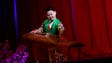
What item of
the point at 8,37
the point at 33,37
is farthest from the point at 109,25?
the point at 8,37

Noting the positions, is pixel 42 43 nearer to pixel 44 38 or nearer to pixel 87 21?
pixel 44 38

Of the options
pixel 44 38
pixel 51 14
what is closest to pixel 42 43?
pixel 44 38

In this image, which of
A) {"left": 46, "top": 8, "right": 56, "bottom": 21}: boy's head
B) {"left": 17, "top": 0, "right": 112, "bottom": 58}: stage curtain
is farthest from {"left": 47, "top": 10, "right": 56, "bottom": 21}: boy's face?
{"left": 17, "top": 0, "right": 112, "bottom": 58}: stage curtain

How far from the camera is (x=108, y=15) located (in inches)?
200

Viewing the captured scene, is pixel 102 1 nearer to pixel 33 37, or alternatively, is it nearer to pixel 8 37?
pixel 33 37

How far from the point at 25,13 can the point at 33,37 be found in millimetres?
2483

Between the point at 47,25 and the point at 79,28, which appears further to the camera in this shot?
the point at 79,28

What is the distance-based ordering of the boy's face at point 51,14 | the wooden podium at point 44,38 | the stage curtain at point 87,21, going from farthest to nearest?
the stage curtain at point 87,21 < the boy's face at point 51,14 < the wooden podium at point 44,38

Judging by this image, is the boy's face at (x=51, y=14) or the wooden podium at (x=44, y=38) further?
the boy's face at (x=51, y=14)

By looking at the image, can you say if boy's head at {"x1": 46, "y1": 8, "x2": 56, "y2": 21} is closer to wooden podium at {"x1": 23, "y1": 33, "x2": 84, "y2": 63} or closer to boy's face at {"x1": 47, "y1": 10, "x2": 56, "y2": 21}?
boy's face at {"x1": 47, "y1": 10, "x2": 56, "y2": 21}

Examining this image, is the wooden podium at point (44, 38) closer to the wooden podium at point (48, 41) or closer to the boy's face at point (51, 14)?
the wooden podium at point (48, 41)

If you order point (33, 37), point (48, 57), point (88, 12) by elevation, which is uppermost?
point (88, 12)

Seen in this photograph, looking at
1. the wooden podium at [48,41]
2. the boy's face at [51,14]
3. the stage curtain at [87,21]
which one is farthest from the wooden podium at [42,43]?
the stage curtain at [87,21]

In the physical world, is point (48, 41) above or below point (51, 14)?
below
